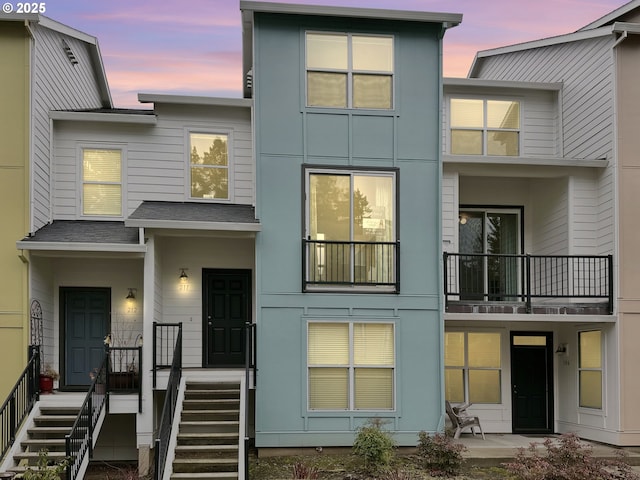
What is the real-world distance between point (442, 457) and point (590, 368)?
15.8ft

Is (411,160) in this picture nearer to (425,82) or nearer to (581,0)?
(425,82)

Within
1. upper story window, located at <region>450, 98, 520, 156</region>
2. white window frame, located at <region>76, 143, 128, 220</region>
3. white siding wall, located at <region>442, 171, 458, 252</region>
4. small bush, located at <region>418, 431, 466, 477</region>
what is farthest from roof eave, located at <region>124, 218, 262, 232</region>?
upper story window, located at <region>450, 98, 520, 156</region>

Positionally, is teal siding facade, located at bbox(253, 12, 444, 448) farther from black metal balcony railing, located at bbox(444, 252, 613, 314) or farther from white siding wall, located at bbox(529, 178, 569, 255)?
white siding wall, located at bbox(529, 178, 569, 255)

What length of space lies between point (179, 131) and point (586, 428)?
35.2ft

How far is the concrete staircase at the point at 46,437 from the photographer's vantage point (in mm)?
11172

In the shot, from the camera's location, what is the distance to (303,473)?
11438mm

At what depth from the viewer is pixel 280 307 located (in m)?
13.2

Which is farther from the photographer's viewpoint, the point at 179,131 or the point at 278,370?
the point at 179,131

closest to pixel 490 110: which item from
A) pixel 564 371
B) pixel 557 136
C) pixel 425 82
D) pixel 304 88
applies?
pixel 557 136

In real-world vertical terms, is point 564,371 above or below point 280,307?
below

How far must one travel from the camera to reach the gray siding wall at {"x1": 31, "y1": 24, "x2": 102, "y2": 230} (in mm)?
13438

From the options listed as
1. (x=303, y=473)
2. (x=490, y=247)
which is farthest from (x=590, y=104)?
(x=303, y=473)

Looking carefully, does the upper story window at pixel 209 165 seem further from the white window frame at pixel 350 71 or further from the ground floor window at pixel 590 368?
the ground floor window at pixel 590 368

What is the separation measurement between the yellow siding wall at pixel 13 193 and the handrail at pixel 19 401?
37 cm
